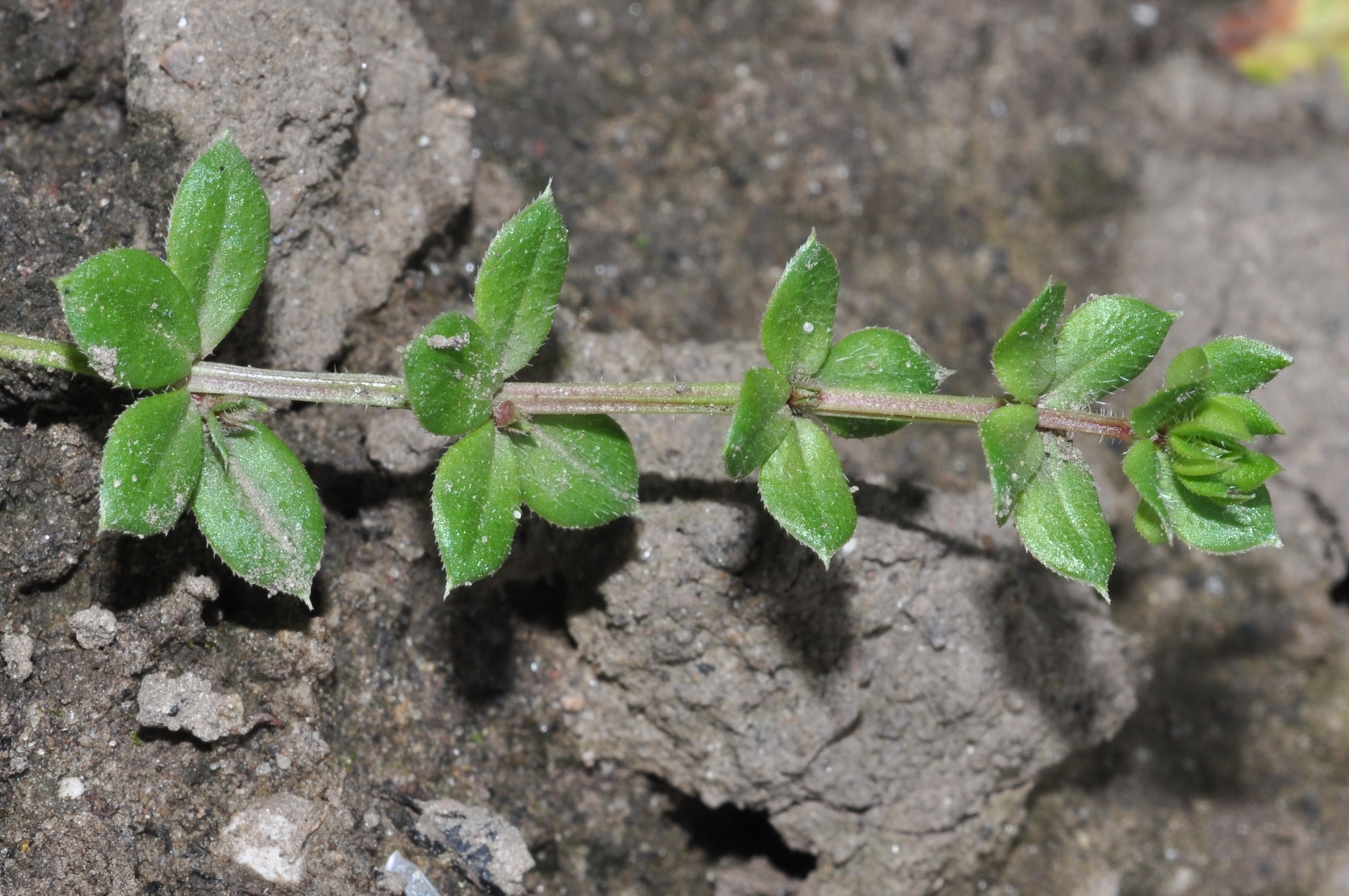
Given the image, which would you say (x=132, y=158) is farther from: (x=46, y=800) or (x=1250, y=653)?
(x=1250, y=653)

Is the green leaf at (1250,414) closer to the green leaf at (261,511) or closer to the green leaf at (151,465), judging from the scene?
the green leaf at (261,511)

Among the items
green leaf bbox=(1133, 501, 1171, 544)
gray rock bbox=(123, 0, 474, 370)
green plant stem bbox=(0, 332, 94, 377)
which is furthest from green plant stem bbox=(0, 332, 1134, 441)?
gray rock bbox=(123, 0, 474, 370)

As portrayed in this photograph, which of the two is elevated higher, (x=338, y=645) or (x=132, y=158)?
(x=132, y=158)

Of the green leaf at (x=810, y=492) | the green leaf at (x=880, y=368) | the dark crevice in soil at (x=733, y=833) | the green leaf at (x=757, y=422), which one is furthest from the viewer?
the dark crevice in soil at (x=733, y=833)

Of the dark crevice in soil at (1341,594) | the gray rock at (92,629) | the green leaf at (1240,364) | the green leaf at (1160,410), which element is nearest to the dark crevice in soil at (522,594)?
the gray rock at (92,629)

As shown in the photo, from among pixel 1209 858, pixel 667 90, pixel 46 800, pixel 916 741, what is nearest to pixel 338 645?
pixel 46 800

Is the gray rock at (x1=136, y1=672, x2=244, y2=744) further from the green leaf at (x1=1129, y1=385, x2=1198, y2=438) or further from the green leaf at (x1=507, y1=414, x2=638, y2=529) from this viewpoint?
the green leaf at (x1=1129, y1=385, x2=1198, y2=438)
